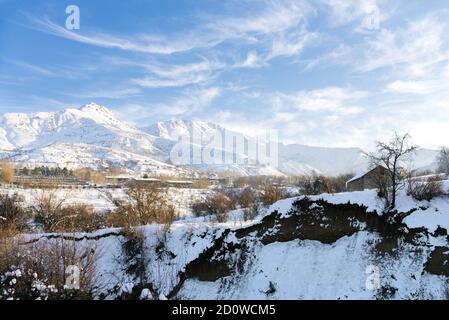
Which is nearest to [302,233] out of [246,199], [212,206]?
[212,206]

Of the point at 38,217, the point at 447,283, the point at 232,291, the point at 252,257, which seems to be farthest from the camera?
the point at 38,217

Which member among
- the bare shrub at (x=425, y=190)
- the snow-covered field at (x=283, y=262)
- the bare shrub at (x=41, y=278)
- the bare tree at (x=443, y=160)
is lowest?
the snow-covered field at (x=283, y=262)

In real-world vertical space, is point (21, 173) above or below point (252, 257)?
above

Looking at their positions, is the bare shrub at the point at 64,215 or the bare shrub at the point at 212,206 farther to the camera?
the bare shrub at the point at 212,206

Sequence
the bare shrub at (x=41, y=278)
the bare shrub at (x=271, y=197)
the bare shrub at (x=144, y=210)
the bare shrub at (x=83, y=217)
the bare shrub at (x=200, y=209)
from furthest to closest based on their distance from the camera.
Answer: the bare shrub at (x=200, y=209), the bare shrub at (x=271, y=197), the bare shrub at (x=83, y=217), the bare shrub at (x=144, y=210), the bare shrub at (x=41, y=278)

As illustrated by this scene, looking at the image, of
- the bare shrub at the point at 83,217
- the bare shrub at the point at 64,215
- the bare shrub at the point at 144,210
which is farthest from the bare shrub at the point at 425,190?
the bare shrub at the point at 83,217

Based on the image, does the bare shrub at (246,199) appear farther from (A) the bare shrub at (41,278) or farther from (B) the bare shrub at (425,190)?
(A) the bare shrub at (41,278)

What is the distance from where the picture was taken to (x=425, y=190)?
2658 cm

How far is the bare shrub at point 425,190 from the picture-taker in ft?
86.0

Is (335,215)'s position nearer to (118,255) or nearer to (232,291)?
(232,291)

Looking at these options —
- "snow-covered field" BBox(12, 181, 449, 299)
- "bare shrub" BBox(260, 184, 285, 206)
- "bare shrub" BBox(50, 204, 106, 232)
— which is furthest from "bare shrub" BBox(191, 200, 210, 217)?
"snow-covered field" BBox(12, 181, 449, 299)
